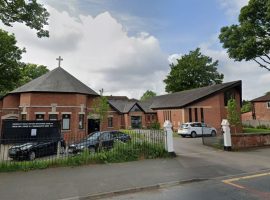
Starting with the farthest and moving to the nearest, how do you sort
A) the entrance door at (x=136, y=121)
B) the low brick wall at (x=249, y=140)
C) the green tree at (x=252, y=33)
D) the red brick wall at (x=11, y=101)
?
the entrance door at (x=136, y=121)
the red brick wall at (x=11, y=101)
the green tree at (x=252, y=33)
the low brick wall at (x=249, y=140)

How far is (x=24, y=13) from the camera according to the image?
13.0m

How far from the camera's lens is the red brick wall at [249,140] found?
55.5 ft

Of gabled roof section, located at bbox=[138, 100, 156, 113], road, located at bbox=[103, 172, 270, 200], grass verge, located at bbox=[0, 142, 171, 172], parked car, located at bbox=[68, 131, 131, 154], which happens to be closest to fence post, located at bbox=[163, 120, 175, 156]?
grass verge, located at bbox=[0, 142, 171, 172]

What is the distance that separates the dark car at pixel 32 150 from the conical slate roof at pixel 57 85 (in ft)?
42.5

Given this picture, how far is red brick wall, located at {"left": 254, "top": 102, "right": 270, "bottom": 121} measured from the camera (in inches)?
1824

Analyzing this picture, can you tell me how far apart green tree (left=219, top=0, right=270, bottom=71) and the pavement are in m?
13.9

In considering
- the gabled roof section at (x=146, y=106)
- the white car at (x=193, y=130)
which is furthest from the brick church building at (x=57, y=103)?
the gabled roof section at (x=146, y=106)

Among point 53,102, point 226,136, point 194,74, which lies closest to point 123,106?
point 194,74

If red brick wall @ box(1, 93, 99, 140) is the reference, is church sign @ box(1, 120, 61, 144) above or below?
below

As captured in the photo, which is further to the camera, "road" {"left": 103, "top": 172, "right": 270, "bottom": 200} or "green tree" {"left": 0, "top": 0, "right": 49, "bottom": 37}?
"green tree" {"left": 0, "top": 0, "right": 49, "bottom": 37}

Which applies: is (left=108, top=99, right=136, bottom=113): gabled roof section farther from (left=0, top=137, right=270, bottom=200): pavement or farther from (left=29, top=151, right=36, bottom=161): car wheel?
(left=0, top=137, right=270, bottom=200): pavement

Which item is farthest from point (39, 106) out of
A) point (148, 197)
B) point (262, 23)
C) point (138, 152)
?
point (262, 23)

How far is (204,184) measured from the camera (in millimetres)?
8602

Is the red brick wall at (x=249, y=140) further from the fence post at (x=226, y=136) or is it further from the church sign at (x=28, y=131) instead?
the church sign at (x=28, y=131)
